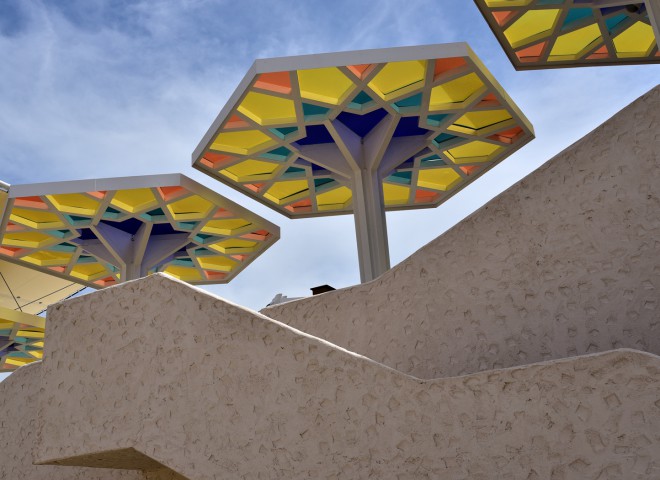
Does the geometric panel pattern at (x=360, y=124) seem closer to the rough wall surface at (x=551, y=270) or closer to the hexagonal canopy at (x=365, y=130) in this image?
the hexagonal canopy at (x=365, y=130)

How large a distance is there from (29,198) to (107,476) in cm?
1283

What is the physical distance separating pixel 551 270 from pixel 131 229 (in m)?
18.1

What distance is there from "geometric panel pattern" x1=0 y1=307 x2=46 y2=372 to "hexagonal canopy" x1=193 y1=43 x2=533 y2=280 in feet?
38.0

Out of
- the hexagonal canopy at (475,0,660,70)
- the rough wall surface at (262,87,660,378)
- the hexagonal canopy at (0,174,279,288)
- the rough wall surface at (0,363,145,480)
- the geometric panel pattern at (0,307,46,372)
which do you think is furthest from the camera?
the geometric panel pattern at (0,307,46,372)

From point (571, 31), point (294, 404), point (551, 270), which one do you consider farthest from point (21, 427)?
point (571, 31)

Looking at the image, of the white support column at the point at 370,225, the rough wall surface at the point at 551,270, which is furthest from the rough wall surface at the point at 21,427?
the white support column at the point at 370,225

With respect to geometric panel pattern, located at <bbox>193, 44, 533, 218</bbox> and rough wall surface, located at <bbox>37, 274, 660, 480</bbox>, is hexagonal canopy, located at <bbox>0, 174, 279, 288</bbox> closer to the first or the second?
geometric panel pattern, located at <bbox>193, 44, 533, 218</bbox>

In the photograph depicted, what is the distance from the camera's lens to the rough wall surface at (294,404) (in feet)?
13.4

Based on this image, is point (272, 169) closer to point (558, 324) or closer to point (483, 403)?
point (558, 324)

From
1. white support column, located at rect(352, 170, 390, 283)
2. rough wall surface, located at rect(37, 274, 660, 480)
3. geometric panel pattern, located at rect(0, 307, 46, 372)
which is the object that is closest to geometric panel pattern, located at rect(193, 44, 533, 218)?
white support column, located at rect(352, 170, 390, 283)

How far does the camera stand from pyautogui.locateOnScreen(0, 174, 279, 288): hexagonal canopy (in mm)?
18625

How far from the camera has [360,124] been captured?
17.2m

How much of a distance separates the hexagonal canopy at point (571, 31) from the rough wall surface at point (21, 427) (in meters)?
10.8

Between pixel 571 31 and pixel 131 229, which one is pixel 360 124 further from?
pixel 131 229
